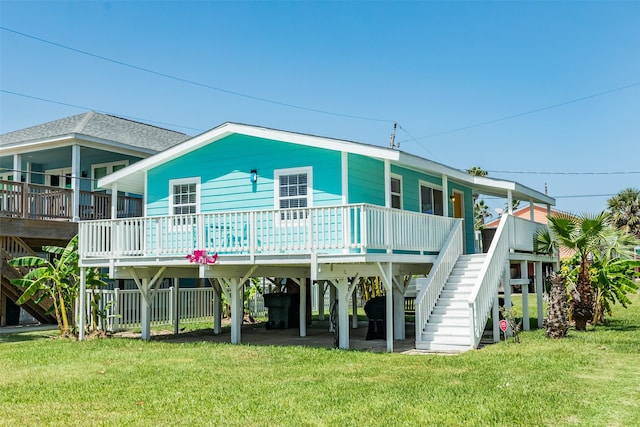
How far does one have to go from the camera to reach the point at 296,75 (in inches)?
1145

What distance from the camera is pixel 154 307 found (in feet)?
68.4

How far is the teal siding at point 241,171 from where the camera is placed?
15.2 meters

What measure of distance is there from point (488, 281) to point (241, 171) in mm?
6508

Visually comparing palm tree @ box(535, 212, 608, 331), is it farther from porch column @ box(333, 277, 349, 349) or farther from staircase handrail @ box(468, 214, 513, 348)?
porch column @ box(333, 277, 349, 349)

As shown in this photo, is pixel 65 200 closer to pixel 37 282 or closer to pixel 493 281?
pixel 37 282

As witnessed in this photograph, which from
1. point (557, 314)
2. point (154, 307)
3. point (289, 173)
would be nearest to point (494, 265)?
point (557, 314)

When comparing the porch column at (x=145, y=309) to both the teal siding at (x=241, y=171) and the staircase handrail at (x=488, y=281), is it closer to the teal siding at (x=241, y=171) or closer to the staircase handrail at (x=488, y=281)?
the teal siding at (x=241, y=171)

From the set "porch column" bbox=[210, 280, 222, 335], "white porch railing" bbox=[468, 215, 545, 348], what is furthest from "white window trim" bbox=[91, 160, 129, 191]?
"white porch railing" bbox=[468, 215, 545, 348]

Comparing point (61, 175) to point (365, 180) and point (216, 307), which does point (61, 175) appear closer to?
point (216, 307)

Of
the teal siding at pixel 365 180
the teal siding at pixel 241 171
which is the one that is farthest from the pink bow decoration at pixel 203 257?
the teal siding at pixel 365 180

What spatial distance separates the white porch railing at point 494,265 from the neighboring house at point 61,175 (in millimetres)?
10085

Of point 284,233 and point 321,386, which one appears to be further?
point 284,233

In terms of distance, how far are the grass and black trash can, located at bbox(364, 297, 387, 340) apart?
2747 mm

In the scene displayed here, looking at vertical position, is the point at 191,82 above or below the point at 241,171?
above
